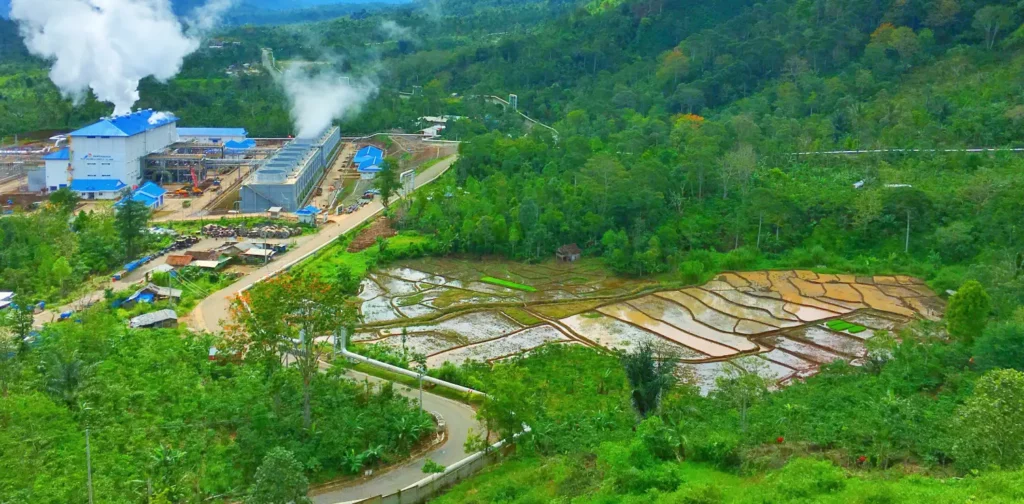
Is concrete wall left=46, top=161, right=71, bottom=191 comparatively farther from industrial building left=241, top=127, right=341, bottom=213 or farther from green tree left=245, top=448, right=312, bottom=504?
green tree left=245, top=448, right=312, bottom=504

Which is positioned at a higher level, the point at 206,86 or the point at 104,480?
the point at 206,86

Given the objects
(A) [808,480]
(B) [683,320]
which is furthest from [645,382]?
(B) [683,320]

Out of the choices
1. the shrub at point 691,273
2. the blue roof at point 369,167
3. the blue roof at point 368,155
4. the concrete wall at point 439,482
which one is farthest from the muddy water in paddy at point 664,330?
the blue roof at point 368,155

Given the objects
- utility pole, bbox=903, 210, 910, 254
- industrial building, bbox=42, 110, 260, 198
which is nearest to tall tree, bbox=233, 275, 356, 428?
utility pole, bbox=903, 210, 910, 254

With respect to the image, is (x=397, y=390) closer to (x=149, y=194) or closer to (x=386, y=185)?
(x=386, y=185)

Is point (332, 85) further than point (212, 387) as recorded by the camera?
Yes

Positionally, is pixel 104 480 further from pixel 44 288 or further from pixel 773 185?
pixel 773 185

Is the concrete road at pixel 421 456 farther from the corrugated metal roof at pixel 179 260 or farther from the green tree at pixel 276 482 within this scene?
the corrugated metal roof at pixel 179 260


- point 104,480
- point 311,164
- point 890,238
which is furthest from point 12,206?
point 890,238
